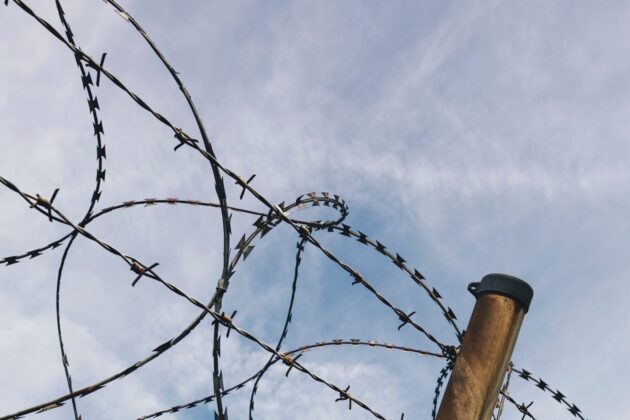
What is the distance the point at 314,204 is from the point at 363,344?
1150 millimetres

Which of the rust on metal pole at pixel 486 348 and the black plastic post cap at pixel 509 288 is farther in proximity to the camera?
the black plastic post cap at pixel 509 288

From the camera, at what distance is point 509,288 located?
11.9 ft

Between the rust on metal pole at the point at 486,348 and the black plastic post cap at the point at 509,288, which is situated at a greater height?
the black plastic post cap at the point at 509,288

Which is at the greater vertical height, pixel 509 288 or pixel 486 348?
pixel 509 288

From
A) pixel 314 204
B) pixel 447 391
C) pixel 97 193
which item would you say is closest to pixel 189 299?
pixel 447 391

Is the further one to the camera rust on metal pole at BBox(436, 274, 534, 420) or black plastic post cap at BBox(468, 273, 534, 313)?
black plastic post cap at BBox(468, 273, 534, 313)

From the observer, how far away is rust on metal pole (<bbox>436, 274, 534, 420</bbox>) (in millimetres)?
3398

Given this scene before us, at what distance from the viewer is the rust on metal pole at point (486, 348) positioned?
3.40m

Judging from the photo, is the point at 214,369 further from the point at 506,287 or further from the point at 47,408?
the point at 506,287

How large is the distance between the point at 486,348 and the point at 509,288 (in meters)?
0.34

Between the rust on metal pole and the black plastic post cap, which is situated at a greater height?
the black plastic post cap

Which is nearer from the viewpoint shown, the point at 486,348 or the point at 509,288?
the point at 486,348

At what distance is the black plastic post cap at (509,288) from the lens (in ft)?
11.9

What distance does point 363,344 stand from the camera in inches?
211
